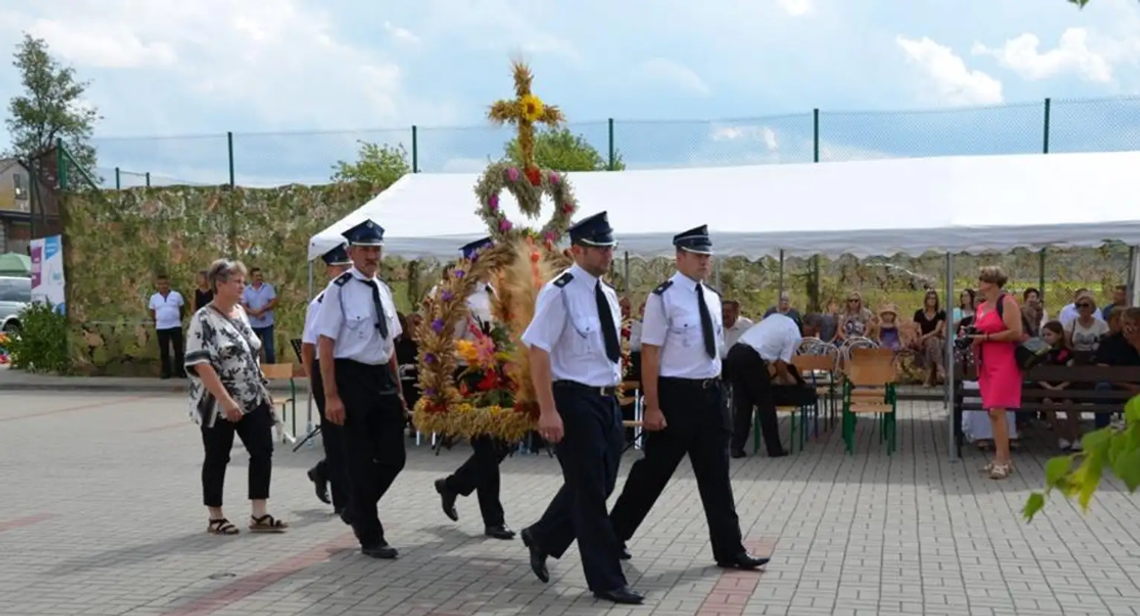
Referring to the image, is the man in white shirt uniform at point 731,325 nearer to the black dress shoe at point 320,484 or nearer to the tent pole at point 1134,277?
the black dress shoe at point 320,484

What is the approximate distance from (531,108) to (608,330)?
218 centimetres

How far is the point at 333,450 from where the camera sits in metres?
7.83

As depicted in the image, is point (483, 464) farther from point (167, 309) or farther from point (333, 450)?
point (167, 309)

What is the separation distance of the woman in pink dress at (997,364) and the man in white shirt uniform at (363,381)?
519 cm

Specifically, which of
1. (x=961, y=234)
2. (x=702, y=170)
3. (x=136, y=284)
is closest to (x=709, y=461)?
(x=961, y=234)

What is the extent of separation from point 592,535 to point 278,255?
16.1 meters

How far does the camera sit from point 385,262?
20.6 m

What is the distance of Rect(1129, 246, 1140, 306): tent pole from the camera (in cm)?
1627

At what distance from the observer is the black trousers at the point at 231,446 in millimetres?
7871

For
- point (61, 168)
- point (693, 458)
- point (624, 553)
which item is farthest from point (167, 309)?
point (693, 458)

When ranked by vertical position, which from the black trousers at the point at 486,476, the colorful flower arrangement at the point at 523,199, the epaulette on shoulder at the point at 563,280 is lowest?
the black trousers at the point at 486,476

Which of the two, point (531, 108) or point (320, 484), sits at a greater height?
point (531, 108)

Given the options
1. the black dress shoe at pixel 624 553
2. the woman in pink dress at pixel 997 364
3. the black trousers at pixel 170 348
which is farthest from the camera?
the black trousers at pixel 170 348

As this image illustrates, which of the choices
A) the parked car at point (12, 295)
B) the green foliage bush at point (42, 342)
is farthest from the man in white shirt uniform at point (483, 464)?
the parked car at point (12, 295)
